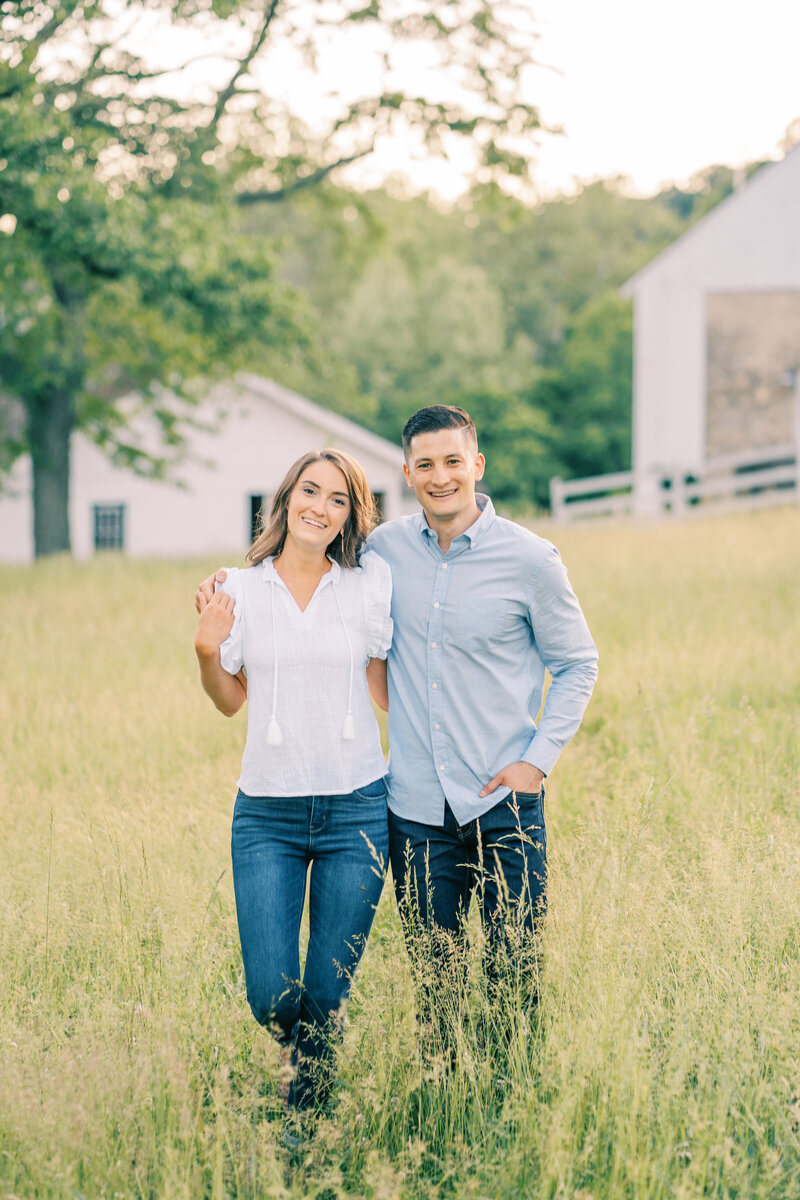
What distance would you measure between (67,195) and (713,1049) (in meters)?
10.0

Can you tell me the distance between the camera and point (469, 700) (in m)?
3.02

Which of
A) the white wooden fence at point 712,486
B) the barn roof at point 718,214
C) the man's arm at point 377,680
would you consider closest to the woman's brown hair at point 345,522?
the man's arm at point 377,680

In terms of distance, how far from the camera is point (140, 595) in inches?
428

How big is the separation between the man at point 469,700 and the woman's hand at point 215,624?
0.11 metres

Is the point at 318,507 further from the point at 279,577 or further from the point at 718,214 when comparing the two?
the point at 718,214

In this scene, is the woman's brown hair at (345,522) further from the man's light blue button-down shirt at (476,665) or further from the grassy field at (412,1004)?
the grassy field at (412,1004)

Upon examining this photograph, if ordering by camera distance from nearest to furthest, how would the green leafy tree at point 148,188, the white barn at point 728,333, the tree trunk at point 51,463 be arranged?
the green leafy tree at point 148,188, the tree trunk at point 51,463, the white barn at point 728,333

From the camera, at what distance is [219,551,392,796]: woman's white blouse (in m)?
2.87

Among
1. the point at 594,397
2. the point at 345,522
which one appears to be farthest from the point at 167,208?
the point at 594,397

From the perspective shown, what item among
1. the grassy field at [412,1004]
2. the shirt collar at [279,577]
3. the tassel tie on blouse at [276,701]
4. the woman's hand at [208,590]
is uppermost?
the shirt collar at [279,577]

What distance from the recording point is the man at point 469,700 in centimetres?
300

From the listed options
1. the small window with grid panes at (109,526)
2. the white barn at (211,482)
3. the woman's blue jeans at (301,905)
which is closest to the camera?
the woman's blue jeans at (301,905)

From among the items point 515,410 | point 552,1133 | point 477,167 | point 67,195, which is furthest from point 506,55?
point 515,410

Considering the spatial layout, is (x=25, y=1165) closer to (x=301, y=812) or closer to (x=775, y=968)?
(x=301, y=812)
